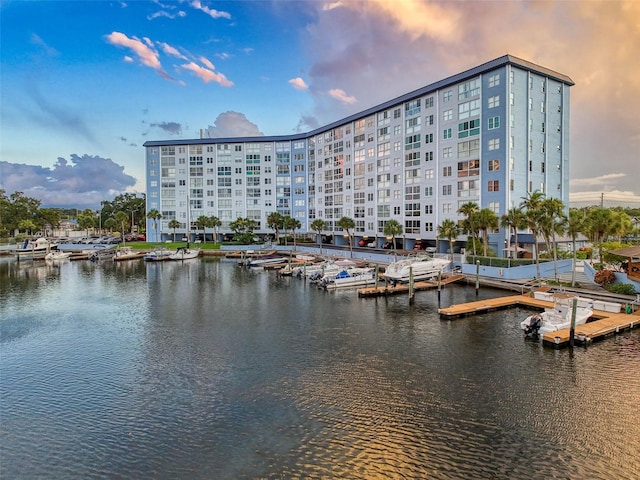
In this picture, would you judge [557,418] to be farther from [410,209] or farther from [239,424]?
[410,209]

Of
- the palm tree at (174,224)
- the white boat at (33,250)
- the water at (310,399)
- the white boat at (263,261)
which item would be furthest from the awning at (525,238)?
the white boat at (33,250)

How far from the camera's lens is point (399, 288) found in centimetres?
4934

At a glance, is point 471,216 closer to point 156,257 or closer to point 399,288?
point 399,288

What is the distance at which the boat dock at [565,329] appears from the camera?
28.5 meters

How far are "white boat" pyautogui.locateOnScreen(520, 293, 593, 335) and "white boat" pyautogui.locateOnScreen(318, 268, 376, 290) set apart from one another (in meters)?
25.5

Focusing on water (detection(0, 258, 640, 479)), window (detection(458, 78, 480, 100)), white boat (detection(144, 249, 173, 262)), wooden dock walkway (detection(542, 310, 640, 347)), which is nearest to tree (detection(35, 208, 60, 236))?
white boat (detection(144, 249, 173, 262))

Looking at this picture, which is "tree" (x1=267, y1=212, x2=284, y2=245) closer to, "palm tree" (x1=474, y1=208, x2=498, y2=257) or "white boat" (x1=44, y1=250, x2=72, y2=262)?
"white boat" (x1=44, y1=250, x2=72, y2=262)

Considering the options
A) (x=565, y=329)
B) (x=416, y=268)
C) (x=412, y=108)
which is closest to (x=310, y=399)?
(x=565, y=329)

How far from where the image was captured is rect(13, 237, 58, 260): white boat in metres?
97.3

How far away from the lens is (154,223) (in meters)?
116

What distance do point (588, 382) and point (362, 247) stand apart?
65.3 meters

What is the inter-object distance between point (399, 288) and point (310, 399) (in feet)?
100

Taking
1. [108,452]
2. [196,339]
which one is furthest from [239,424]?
[196,339]

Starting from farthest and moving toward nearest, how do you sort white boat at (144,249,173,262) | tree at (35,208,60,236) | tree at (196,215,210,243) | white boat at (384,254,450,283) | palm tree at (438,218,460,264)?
tree at (35,208,60,236) → tree at (196,215,210,243) → white boat at (144,249,173,262) → palm tree at (438,218,460,264) → white boat at (384,254,450,283)
